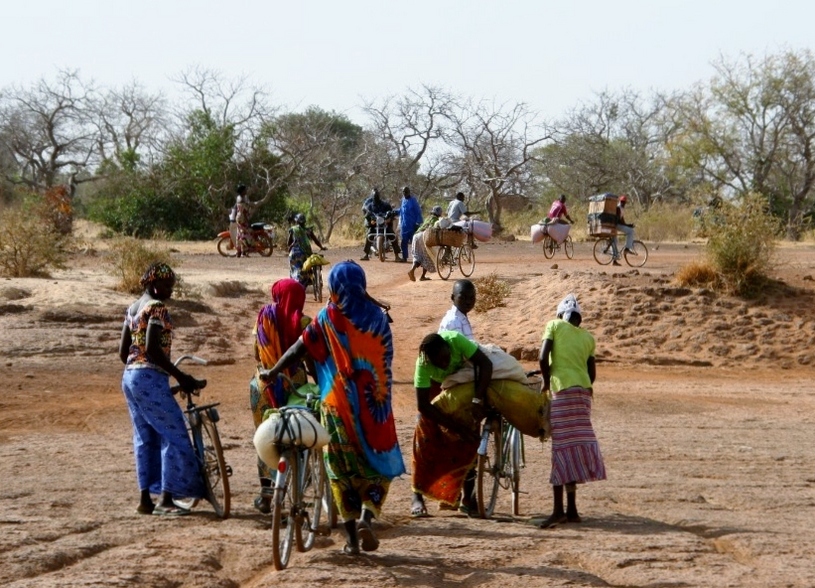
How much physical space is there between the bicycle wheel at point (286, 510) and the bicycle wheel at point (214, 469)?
3.36ft

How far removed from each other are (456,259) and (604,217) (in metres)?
3.06

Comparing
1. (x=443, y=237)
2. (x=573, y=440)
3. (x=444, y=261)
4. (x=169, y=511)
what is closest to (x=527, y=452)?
(x=573, y=440)

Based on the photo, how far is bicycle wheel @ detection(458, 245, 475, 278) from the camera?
23.0m

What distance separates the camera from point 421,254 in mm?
22281

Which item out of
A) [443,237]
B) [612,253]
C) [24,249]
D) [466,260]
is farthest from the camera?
[612,253]

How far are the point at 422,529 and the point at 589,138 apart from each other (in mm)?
48124

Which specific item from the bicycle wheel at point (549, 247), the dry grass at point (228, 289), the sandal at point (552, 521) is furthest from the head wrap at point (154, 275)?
the bicycle wheel at point (549, 247)

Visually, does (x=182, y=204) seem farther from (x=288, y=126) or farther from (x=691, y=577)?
(x=691, y=577)

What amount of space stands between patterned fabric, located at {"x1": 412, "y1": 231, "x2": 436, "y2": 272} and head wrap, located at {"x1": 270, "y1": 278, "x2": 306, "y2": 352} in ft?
48.6

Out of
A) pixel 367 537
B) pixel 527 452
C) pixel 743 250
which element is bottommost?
pixel 527 452

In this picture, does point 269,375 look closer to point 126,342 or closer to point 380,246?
point 126,342

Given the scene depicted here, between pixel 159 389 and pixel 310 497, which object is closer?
pixel 310 497

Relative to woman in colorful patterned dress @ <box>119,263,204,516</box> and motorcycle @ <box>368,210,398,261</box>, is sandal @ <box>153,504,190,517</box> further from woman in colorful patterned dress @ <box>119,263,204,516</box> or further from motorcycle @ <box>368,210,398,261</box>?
motorcycle @ <box>368,210,398,261</box>

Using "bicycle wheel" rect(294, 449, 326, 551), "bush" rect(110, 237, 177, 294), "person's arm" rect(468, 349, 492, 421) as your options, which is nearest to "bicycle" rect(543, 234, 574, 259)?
"bush" rect(110, 237, 177, 294)
